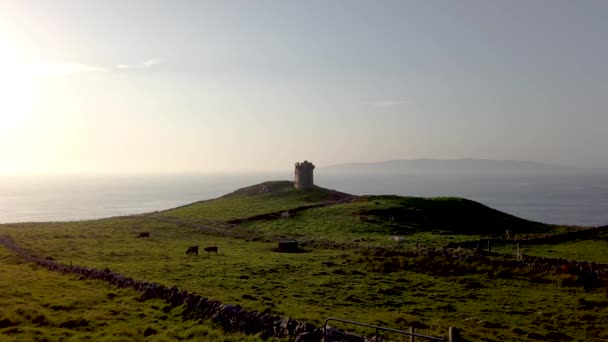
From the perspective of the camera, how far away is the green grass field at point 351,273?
24.5 metres

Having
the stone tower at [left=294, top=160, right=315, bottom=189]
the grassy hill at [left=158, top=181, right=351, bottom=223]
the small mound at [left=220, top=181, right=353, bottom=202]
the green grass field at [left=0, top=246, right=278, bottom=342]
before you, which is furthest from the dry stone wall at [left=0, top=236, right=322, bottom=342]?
the stone tower at [left=294, top=160, right=315, bottom=189]

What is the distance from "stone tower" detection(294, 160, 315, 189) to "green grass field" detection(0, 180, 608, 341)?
27.4m

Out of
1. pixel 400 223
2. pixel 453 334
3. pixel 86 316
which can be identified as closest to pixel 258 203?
pixel 400 223

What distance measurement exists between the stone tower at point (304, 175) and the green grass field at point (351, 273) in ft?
89.9

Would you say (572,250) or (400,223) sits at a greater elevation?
(400,223)

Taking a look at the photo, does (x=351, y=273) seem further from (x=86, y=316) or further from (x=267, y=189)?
(x=267, y=189)

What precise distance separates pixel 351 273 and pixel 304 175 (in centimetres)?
6435

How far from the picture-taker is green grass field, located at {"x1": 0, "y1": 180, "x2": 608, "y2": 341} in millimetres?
24500

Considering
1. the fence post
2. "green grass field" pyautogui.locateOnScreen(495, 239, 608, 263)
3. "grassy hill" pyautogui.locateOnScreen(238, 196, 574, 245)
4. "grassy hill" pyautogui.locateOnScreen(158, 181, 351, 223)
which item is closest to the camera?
the fence post

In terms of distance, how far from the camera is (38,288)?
29875 mm

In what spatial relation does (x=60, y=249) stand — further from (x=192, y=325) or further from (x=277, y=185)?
(x=277, y=185)

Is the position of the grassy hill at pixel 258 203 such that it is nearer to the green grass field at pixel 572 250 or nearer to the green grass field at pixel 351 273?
the green grass field at pixel 351 273

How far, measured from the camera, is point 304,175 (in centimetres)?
10112

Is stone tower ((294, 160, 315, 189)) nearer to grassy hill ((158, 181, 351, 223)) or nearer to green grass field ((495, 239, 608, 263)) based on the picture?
grassy hill ((158, 181, 351, 223))
